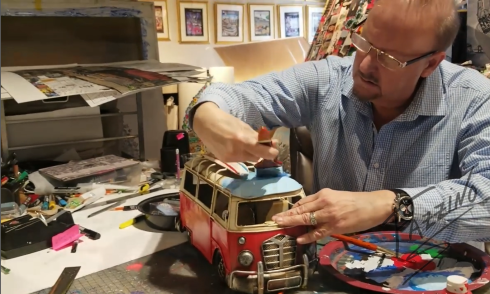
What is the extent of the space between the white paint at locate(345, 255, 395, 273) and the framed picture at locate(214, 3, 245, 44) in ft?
5.54

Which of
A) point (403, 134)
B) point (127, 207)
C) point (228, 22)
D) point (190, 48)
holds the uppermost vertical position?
point (228, 22)

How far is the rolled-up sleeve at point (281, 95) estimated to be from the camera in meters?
1.03

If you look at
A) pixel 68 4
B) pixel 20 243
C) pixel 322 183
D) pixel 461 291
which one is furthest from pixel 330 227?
pixel 68 4

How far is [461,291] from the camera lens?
2.19ft

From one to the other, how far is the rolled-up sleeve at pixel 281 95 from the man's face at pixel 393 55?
13 centimetres

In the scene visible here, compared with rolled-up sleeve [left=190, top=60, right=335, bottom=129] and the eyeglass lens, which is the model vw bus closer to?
rolled-up sleeve [left=190, top=60, right=335, bottom=129]

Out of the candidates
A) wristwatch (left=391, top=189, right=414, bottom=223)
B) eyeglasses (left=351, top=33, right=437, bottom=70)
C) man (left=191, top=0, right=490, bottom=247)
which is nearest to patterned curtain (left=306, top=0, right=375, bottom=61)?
man (left=191, top=0, right=490, bottom=247)

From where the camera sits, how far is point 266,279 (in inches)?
27.9

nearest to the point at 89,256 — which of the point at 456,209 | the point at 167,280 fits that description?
the point at 167,280

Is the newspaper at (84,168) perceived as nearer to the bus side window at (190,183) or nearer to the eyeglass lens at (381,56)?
the bus side window at (190,183)

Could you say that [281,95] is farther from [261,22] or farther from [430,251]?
[261,22]

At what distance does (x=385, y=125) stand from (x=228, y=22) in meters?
1.46

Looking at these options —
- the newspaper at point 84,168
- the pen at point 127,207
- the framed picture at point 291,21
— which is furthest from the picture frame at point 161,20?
the pen at point 127,207

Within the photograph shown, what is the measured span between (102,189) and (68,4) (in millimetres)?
802
